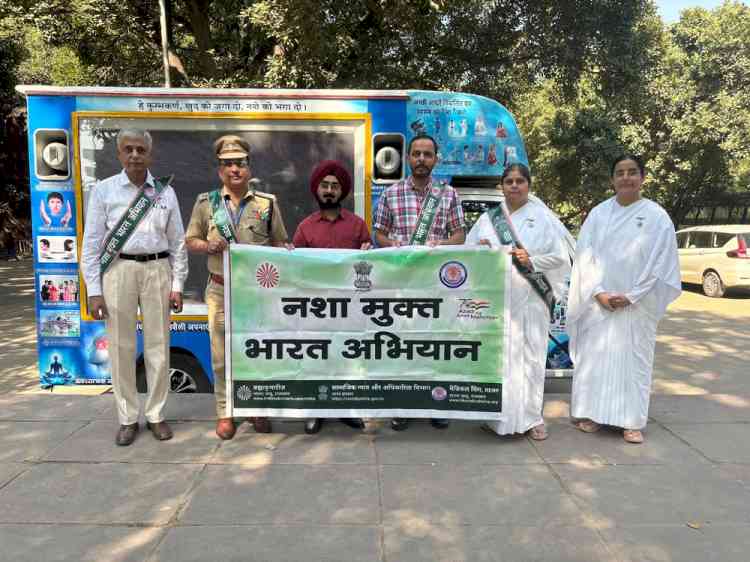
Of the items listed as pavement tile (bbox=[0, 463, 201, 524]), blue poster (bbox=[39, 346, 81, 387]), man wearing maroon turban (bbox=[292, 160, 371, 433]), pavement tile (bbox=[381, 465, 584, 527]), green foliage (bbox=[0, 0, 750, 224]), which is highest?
green foliage (bbox=[0, 0, 750, 224])

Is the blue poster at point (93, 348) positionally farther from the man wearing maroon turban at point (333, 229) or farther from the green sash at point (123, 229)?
the man wearing maroon turban at point (333, 229)

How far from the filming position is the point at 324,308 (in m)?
4.14

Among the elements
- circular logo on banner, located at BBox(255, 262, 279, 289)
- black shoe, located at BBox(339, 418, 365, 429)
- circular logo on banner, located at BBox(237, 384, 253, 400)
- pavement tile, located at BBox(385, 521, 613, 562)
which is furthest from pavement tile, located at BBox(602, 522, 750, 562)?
circular logo on banner, located at BBox(255, 262, 279, 289)

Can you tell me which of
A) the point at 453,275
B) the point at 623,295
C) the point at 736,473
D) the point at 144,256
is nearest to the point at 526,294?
the point at 453,275

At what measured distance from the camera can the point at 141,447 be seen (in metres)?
4.00

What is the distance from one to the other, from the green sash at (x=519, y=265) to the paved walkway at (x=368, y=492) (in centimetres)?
102

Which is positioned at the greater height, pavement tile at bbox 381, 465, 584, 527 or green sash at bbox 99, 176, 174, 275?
green sash at bbox 99, 176, 174, 275

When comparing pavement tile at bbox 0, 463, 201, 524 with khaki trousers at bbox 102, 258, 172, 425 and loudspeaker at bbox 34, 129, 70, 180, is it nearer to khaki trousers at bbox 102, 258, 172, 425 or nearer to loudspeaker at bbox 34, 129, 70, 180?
khaki trousers at bbox 102, 258, 172, 425

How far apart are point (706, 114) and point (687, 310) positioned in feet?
47.2

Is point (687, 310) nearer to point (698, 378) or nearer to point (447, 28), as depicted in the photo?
point (698, 378)

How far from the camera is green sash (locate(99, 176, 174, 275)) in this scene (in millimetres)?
3867

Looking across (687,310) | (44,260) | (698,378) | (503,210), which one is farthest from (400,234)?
(687,310)

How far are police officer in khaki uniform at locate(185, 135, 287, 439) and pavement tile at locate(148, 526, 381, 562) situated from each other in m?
1.25

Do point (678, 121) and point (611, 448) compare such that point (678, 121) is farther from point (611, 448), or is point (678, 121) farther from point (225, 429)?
point (225, 429)
